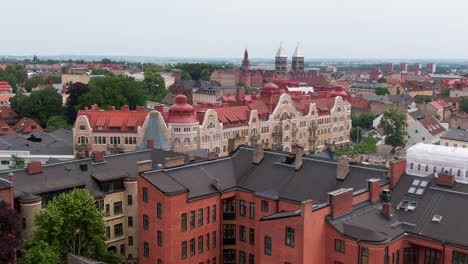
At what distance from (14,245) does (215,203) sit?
1892 cm

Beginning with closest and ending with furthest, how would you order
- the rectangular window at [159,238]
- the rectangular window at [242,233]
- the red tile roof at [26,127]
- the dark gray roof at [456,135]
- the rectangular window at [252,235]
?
the rectangular window at [159,238], the rectangular window at [252,235], the rectangular window at [242,233], the dark gray roof at [456,135], the red tile roof at [26,127]

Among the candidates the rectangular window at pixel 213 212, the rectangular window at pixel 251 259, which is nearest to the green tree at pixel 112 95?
the rectangular window at pixel 213 212

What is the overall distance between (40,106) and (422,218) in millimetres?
119384

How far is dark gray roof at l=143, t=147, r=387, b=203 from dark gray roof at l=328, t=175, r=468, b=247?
13.0 feet

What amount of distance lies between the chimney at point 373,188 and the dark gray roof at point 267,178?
130cm

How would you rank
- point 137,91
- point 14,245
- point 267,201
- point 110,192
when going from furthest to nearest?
point 137,91 < point 110,192 < point 267,201 < point 14,245

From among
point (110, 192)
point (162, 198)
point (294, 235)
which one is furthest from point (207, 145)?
point (294, 235)

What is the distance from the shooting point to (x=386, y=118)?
4646 inches

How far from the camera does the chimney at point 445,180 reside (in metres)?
46.5

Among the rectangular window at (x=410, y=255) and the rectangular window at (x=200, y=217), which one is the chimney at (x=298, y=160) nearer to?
the rectangular window at (x=200, y=217)

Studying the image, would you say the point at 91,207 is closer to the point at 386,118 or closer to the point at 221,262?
the point at 221,262

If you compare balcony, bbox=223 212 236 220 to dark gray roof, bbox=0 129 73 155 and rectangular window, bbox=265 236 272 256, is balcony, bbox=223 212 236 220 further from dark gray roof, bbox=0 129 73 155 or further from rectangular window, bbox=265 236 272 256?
dark gray roof, bbox=0 129 73 155

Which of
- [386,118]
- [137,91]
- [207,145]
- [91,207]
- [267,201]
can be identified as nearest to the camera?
[91,207]

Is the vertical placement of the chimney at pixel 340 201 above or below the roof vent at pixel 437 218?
above
